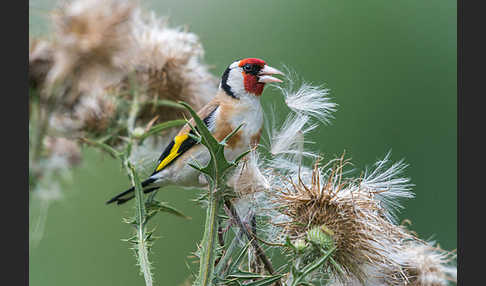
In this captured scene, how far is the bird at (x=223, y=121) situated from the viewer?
179cm

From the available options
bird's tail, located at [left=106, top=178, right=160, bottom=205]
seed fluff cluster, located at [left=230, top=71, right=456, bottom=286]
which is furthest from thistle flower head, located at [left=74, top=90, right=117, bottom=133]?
seed fluff cluster, located at [left=230, top=71, right=456, bottom=286]

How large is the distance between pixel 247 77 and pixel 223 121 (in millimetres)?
176

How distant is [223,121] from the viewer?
1.81 m

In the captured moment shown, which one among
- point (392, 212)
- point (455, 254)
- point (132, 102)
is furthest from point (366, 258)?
point (132, 102)

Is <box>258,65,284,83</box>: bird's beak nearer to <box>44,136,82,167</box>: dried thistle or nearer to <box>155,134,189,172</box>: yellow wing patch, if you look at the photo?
<box>155,134,189,172</box>: yellow wing patch

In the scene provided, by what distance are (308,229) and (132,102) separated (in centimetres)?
90

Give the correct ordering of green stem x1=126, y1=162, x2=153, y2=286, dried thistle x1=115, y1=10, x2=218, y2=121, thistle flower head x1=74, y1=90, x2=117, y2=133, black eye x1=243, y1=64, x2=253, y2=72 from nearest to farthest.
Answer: green stem x1=126, y1=162, x2=153, y2=286
black eye x1=243, y1=64, x2=253, y2=72
thistle flower head x1=74, y1=90, x2=117, y2=133
dried thistle x1=115, y1=10, x2=218, y2=121

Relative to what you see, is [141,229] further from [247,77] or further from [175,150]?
[247,77]

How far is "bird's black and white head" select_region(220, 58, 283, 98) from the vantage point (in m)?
1.82

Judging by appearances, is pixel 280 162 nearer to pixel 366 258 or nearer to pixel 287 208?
pixel 287 208

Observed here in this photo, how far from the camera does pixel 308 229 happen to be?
1.41 metres

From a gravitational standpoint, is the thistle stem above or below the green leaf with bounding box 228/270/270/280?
above

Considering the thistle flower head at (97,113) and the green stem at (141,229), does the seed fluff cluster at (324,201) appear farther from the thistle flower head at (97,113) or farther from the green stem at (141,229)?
the thistle flower head at (97,113)

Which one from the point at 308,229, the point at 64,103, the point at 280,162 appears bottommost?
the point at 308,229
